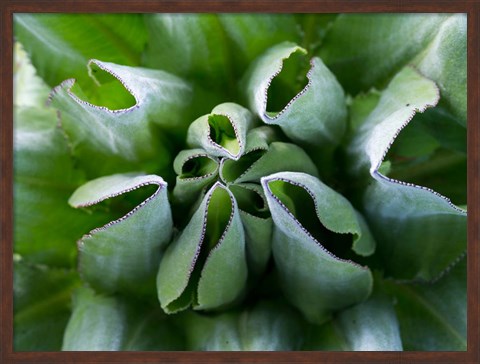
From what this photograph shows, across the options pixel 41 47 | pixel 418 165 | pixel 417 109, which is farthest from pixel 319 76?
pixel 41 47

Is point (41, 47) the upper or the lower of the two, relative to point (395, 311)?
upper

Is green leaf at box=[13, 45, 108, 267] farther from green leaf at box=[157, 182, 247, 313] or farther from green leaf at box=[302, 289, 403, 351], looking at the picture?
green leaf at box=[302, 289, 403, 351]

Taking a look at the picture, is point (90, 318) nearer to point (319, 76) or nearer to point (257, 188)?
point (257, 188)

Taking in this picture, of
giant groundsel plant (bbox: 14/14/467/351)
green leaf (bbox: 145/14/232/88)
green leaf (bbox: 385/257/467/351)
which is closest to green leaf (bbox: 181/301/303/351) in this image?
giant groundsel plant (bbox: 14/14/467/351)

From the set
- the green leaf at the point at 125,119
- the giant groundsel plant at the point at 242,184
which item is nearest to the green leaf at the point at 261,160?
the giant groundsel plant at the point at 242,184

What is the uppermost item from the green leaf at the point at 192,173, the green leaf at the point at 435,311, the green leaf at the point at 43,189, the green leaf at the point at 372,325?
the green leaf at the point at 192,173

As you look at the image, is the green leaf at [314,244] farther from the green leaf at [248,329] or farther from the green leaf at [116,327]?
the green leaf at [116,327]
